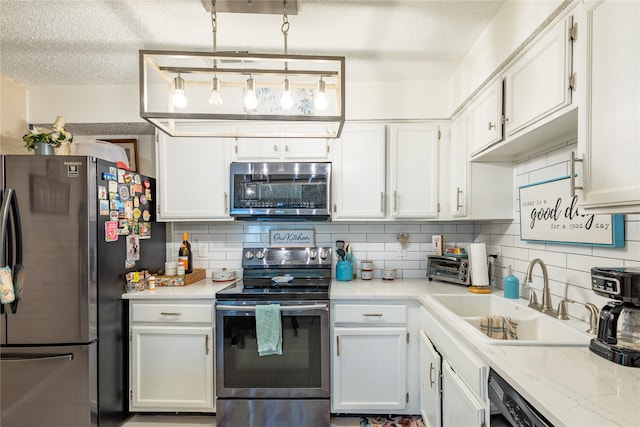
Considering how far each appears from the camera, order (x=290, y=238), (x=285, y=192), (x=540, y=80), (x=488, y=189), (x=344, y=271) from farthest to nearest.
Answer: (x=290, y=238) → (x=344, y=271) → (x=285, y=192) → (x=488, y=189) → (x=540, y=80)

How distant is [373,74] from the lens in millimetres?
2354

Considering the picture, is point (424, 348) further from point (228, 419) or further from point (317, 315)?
point (228, 419)

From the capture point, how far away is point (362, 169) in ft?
8.02

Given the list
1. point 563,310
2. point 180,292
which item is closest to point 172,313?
point 180,292

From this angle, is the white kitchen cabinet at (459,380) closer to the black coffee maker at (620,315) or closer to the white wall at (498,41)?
the black coffee maker at (620,315)

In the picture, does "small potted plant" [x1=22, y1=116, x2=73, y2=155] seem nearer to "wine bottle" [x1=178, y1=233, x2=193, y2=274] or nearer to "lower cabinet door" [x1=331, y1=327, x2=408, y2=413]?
"wine bottle" [x1=178, y1=233, x2=193, y2=274]

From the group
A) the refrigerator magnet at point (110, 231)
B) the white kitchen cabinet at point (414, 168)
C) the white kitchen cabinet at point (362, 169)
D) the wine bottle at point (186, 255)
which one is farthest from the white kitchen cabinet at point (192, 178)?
the white kitchen cabinet at point (414, 168)

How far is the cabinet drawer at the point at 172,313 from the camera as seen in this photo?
215 cm

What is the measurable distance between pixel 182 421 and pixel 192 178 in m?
1.73

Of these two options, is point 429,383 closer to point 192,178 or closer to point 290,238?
point 290,238

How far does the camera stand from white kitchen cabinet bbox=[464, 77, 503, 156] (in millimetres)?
1651

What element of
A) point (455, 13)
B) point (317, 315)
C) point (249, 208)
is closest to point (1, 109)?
point (249, 208)

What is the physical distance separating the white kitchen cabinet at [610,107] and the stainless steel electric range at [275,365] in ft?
5.13

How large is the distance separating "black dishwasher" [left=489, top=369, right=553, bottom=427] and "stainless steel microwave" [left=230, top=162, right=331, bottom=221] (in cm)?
149
